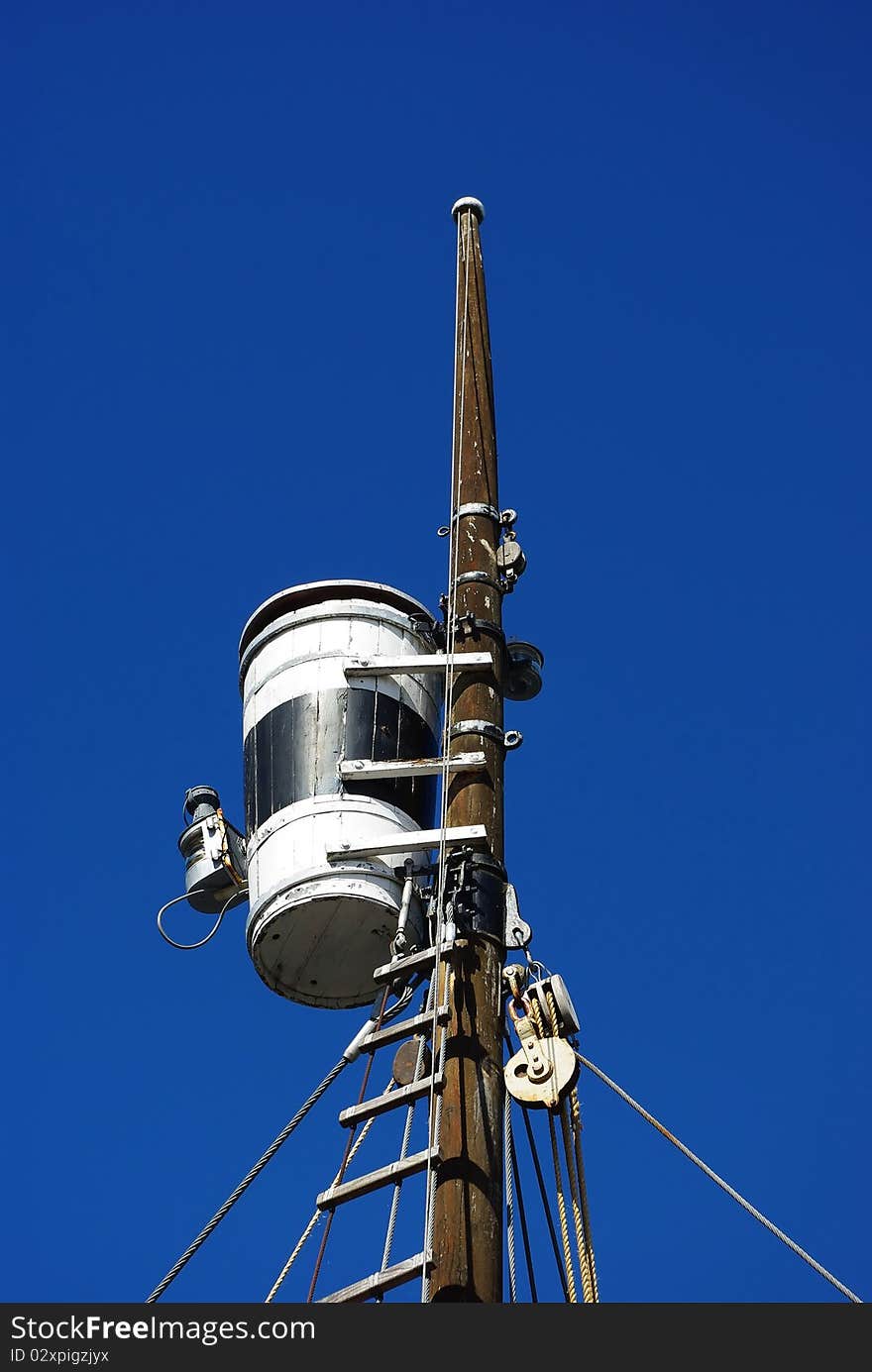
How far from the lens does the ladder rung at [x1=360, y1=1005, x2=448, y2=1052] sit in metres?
11.3

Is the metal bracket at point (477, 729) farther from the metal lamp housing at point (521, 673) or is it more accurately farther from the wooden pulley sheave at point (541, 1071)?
the wooden pulley sheave at point (541, 1071)

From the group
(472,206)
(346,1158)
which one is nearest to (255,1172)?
(346,1158)

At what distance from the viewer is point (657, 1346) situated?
927cm

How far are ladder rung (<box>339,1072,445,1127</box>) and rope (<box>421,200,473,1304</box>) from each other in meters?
0.09

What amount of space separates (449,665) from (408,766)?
0.72 metres

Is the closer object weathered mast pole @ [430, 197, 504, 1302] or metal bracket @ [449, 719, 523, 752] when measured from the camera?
weathered mast pole @ [430, 197, 504, 1302]

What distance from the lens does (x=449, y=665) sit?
521 inches

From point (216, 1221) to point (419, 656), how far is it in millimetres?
3877

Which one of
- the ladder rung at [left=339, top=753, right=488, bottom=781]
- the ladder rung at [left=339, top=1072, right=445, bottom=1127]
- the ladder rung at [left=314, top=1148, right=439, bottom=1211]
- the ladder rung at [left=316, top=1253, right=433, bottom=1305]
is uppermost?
the ladder rung at [left=339, top=753, right=488, bottom=781]

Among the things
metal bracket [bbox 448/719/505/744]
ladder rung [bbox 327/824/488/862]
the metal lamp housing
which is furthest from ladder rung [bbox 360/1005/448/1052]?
the metal lamp housing

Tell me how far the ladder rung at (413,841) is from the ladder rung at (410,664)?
1.10 m

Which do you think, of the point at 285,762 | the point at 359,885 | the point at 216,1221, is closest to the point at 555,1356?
the point at 216,1221

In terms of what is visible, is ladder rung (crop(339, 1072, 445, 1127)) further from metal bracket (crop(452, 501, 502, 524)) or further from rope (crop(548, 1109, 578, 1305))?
metal bracket (crop(452, 501, 502, 524))

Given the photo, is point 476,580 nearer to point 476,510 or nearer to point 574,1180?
point 476,510
